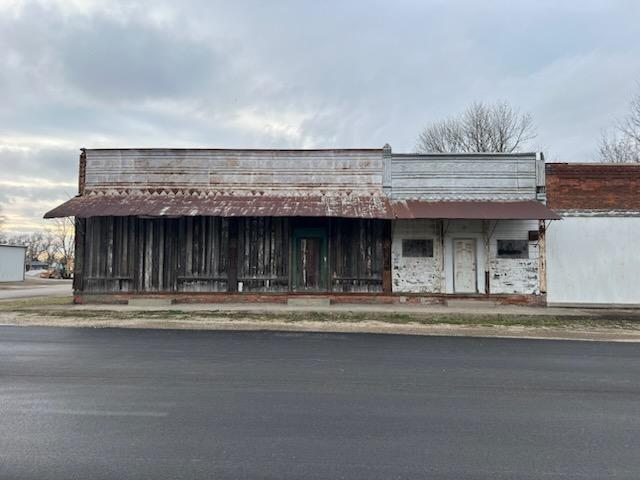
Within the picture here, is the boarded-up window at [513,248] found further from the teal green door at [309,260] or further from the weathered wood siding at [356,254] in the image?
the teal green door at [309,260]

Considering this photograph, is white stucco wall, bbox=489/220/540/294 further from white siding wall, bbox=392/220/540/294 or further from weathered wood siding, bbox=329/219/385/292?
weathered wood siding, bbox=329/219/385/292

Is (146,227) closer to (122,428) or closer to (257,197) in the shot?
(257,197)

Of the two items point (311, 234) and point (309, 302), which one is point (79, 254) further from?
point (309, 302)

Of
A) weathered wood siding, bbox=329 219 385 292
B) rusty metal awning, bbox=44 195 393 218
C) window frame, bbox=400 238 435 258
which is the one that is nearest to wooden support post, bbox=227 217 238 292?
rusty metal awning, bbox=44 195 393 218

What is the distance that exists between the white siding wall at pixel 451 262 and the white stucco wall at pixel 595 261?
2.71ft

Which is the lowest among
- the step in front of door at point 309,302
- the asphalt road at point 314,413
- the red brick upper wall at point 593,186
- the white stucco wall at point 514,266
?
the asphalt road at point 314,413

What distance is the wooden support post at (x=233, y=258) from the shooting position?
748 inches

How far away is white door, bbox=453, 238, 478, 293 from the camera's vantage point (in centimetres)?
1877

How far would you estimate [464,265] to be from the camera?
61.8 feet

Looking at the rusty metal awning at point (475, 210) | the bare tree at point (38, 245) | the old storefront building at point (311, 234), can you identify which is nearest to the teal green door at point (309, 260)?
the old storefront building at point (311, 234)

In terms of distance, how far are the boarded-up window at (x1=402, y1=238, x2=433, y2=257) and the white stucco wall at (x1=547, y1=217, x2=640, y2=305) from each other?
4696mm

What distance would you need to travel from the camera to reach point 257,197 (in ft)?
62.5

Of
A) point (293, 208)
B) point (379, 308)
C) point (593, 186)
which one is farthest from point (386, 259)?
point (593, 186)

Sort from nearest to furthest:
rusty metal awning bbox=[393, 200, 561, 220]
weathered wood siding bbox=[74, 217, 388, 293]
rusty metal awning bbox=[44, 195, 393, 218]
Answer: rusty metal awning bbox=[393, 200, 561, 220]
rusty metal awning bbox=[44, 195, 393, 218]
weathered wood siding bbox=[74, 217, 388, 293]
